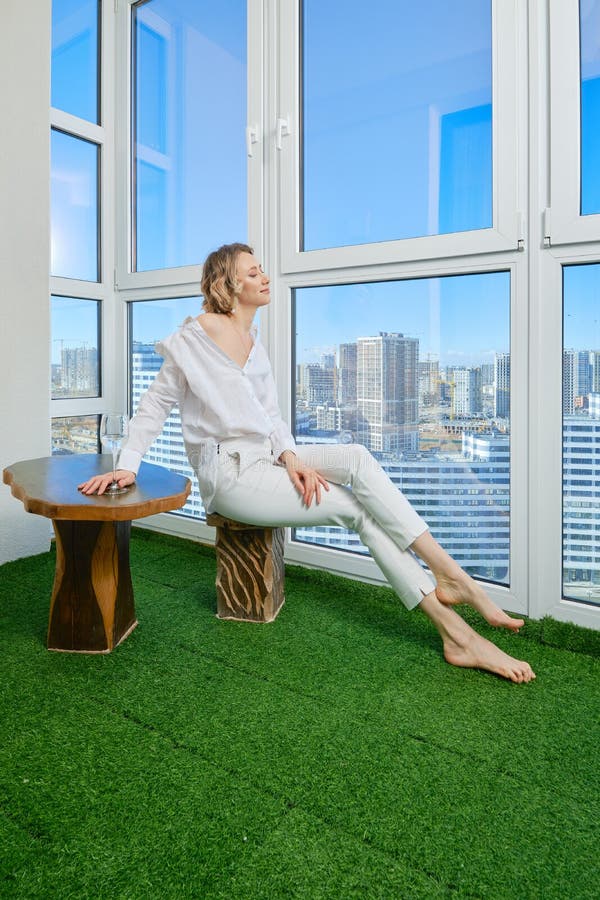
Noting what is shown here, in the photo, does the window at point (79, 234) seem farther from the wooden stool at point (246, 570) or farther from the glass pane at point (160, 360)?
the wooden stool at point (246, 570)

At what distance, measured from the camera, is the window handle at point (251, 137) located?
9.57ft

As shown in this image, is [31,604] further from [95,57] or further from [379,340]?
[95,57]

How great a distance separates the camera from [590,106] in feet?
6.86

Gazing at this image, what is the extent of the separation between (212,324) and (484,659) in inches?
56.6

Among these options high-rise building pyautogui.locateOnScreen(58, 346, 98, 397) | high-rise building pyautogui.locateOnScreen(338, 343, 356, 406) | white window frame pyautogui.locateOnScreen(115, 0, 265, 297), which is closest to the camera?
high-rise building pyautogui.locateOnScreen(338, 343, 356, 406)

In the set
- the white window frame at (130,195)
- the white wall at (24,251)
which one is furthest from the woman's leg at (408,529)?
the white wall at (24,251)

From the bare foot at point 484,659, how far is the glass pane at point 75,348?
2.47m

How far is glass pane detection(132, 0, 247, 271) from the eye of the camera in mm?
3094

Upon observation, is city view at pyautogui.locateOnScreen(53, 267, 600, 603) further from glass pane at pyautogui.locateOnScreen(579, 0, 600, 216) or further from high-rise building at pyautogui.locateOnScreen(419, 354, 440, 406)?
glass pane at pyautogui.locateOnScreen(579, 0, 600, 216)

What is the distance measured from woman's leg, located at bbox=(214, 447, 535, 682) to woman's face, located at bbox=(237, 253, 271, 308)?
0.58 meters

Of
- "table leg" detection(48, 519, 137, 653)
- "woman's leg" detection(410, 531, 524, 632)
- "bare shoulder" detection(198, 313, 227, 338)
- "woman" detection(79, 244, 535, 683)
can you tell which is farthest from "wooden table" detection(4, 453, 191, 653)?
"woman's leg" detection(410, 531, 524, 632)

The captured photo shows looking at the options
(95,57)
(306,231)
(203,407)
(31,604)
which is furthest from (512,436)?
(95,57)

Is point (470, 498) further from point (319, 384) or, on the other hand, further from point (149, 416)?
point (149, 416)

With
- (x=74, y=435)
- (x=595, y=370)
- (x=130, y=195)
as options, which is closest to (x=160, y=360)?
(x=74, y=435)
